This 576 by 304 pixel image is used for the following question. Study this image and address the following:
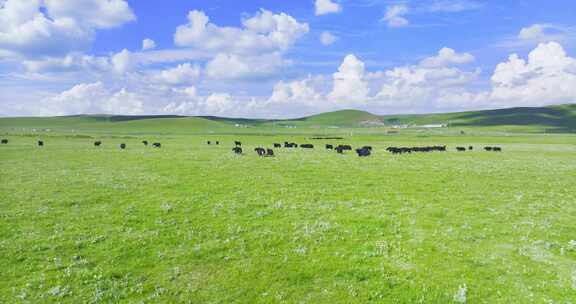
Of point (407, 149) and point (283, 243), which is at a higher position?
point (407, 149)

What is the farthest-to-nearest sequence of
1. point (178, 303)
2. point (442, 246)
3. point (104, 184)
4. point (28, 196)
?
point (104, 184)
point (28, 196)
point (442, 246)
point (178, 303)

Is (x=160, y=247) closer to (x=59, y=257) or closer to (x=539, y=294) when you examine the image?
(x=59, y=257)

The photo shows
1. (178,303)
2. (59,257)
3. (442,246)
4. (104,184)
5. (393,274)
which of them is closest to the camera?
(178,303)

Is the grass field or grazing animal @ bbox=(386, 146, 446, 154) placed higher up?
grazing animal @ bbox=(386, 146, 446, 154)

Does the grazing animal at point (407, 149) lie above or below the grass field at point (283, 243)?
above

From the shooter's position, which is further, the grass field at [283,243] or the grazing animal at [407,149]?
the grazing animal at [407,149]

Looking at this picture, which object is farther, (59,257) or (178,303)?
(59,257)

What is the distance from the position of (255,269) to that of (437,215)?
1009cm

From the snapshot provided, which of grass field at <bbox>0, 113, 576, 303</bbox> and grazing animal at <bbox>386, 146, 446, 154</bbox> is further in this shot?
grazing animal at <bbox>386, 146, 446, 154</bbox>

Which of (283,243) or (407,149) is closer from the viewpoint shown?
(283,243)

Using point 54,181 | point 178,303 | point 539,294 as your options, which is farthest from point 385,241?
point 54,181

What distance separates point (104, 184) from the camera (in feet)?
79.8

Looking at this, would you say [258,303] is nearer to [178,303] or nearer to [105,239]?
[178,303]

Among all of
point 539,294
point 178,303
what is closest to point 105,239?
point 178,303
